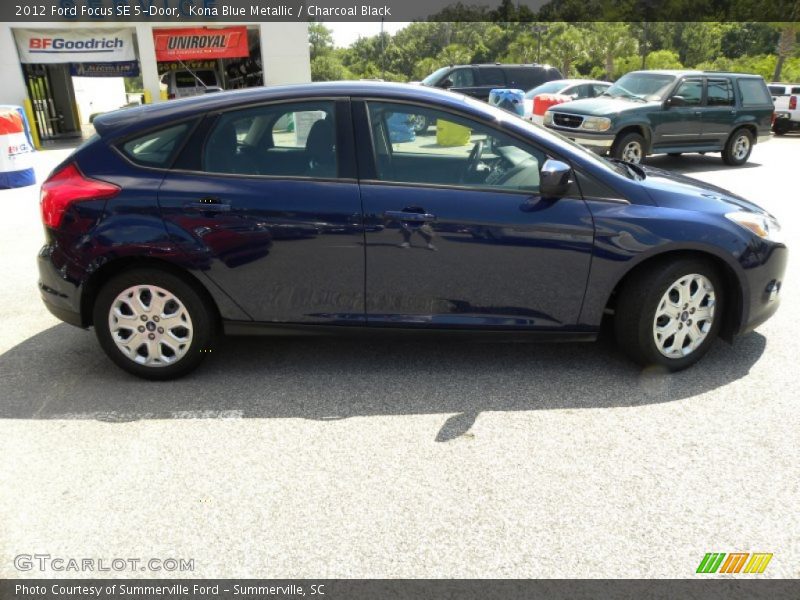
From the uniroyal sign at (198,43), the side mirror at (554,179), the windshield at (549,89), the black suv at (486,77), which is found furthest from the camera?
the uniroyal sign at (198,43)

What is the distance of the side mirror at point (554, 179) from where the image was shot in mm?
3459

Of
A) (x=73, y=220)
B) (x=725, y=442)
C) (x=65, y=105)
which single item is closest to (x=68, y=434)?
(x=73, y=220)

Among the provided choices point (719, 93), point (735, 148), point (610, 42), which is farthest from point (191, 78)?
point (610, 42)

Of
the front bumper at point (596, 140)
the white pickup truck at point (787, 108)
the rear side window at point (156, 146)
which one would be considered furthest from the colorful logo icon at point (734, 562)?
the white pickup truck at point (787, 108)

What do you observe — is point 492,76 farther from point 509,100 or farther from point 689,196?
point 689,196

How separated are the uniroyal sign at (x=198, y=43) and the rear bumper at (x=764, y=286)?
1894 cm

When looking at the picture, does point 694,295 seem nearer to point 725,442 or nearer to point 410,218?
point 725,442

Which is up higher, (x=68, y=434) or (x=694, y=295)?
(x=694, y=295)

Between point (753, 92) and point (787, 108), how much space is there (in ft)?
30.1

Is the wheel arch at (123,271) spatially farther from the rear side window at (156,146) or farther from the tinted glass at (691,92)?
the tinted glass at (691,92)

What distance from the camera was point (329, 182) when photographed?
355cm

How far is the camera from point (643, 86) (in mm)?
12422
